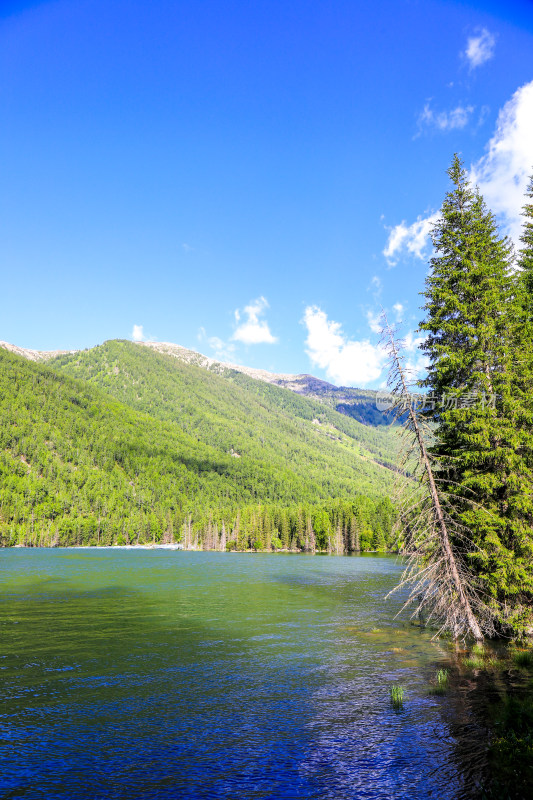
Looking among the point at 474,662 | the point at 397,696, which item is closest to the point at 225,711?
the point at 397,696

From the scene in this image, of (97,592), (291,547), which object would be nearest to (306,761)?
(97,592)

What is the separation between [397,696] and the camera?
20.2 meters

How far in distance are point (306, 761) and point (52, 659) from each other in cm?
1911

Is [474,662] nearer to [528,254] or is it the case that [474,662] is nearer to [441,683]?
[441,683]

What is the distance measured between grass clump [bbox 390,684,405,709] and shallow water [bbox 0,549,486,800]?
379mm

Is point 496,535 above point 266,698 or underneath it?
above

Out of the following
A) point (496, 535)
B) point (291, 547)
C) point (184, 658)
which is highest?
point (496, 535)

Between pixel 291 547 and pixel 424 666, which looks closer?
pixel 424 666

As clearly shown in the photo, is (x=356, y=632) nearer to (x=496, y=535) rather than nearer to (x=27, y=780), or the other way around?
(x=496, y=535)

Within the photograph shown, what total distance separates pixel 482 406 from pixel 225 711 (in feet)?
68.0

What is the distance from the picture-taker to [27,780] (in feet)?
46.4

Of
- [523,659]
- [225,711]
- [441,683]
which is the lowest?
[225,711]

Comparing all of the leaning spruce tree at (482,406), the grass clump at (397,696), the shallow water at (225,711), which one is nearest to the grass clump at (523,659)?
the leaning spruce tree at (482,406)

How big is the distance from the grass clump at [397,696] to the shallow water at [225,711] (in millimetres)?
379
